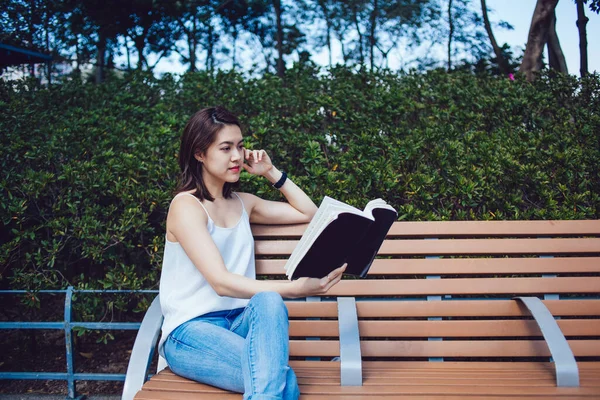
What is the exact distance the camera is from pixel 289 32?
17.4m

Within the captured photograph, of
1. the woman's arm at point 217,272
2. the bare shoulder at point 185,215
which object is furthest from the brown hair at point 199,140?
the woman's arm at point 217,272

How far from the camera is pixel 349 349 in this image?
7.39 feet

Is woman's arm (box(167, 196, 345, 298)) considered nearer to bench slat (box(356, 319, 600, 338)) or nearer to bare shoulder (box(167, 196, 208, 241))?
bare shoulder (box(167, 196, 208, 241))

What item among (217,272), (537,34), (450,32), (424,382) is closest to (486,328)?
(424,382)

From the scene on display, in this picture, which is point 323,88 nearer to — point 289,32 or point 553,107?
point 553,107

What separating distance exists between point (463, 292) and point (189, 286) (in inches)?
51.4

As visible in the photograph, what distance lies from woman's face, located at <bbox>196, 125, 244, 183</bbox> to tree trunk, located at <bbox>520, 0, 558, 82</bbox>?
508 centimetres

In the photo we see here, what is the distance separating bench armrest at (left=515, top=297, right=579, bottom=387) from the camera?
2168mm

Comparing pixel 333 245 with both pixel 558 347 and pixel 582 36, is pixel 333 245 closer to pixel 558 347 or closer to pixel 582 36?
pixel 558 347

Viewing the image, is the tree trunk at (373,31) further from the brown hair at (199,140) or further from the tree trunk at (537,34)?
the brown hair at (199,140)

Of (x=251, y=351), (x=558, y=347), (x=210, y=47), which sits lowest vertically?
(x=558, y=347)

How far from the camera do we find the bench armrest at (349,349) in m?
2.19

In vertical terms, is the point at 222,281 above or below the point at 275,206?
below

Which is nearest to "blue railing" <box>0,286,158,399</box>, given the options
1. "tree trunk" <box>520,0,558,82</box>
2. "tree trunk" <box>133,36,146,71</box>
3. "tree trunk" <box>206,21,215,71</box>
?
"tree trunk" <box>520,0,558,82</box>
